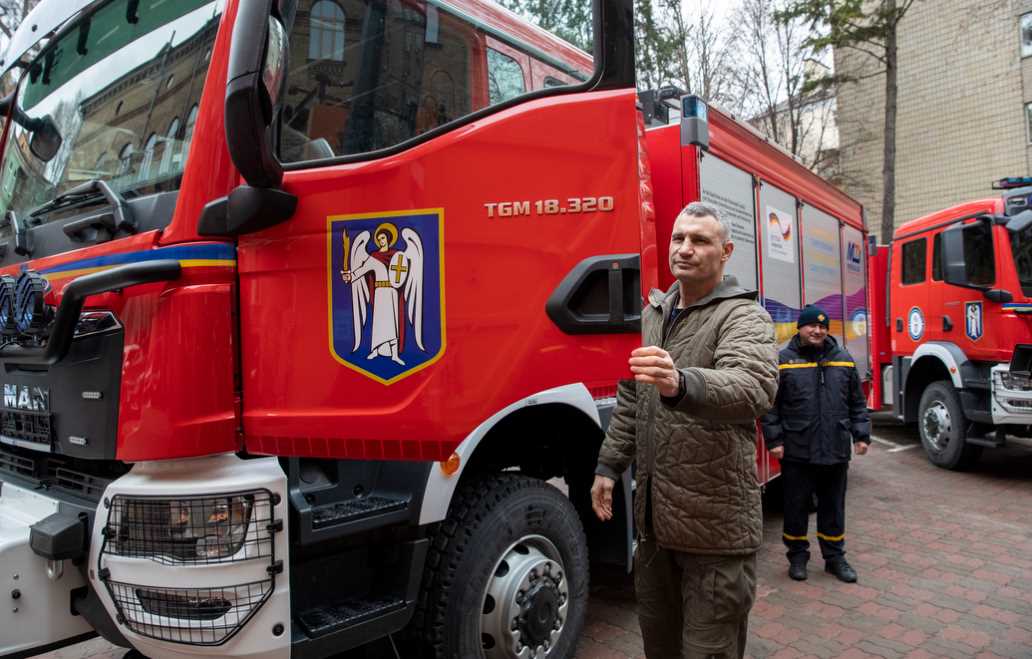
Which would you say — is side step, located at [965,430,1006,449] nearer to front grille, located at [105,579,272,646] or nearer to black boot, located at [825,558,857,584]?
black boot, located at [825,558,857,584]

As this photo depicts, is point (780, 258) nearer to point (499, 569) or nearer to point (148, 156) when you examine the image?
point (499, 569)

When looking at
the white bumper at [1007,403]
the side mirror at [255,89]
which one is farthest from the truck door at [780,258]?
the side mirror at [255,89]

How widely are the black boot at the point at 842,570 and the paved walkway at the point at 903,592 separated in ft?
0.16

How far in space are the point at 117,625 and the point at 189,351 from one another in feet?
2.86

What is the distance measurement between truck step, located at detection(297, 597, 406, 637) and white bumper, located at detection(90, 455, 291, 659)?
123mm

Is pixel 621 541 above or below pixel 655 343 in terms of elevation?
below

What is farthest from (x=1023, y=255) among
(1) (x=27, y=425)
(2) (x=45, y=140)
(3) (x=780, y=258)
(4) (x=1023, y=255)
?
(1) (x=27, y=425)

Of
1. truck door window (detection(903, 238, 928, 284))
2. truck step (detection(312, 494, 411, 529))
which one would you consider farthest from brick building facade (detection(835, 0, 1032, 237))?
truck step (detection(312, 494, 411, 529))

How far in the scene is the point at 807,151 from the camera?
70.3 feet

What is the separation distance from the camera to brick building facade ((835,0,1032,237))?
59.5 feet

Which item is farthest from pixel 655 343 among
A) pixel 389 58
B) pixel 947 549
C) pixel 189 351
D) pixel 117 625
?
pixel 947 549

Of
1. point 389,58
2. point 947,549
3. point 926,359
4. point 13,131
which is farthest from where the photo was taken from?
point 926,359

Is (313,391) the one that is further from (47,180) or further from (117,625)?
(47,180)

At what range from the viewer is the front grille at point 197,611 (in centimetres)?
211
